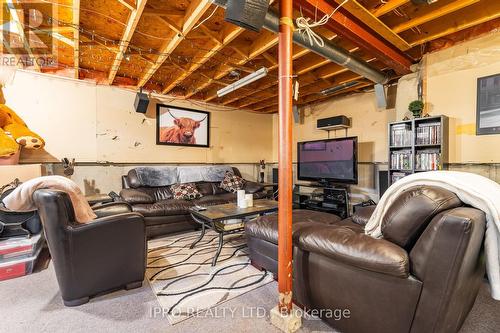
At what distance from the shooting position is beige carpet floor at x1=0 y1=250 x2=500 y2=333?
1434mm

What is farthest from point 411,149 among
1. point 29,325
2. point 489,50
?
point 29,325

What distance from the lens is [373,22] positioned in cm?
222

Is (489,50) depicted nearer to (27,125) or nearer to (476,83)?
(476,83)

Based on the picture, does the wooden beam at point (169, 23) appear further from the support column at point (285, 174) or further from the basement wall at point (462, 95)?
the basement wall at point (462, 95)

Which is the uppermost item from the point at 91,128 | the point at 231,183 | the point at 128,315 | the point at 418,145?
the point at 91,128

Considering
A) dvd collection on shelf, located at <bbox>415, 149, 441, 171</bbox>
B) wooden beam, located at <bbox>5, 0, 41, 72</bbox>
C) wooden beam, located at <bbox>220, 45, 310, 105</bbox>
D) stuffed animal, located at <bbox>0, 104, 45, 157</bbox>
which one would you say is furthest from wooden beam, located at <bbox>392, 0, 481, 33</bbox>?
stuffed animal, located at <bbox>0, 104, 45, 157</bbox>

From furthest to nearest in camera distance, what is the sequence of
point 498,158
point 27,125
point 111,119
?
point 111,119
point 27,125
point 498,158

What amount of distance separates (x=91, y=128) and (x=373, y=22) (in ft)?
13.8

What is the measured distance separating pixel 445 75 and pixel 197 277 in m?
3.78

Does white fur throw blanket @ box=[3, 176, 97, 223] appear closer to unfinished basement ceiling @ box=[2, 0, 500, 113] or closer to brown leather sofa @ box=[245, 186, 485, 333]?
unfinished basement ceiling @ box=[2, 0, 500, 113]

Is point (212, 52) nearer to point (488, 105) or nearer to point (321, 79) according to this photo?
point (321, 79)

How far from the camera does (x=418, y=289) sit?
1037mm

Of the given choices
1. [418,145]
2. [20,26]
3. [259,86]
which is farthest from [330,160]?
[20,26]

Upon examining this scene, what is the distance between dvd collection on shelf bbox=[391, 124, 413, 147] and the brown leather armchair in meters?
3.35
